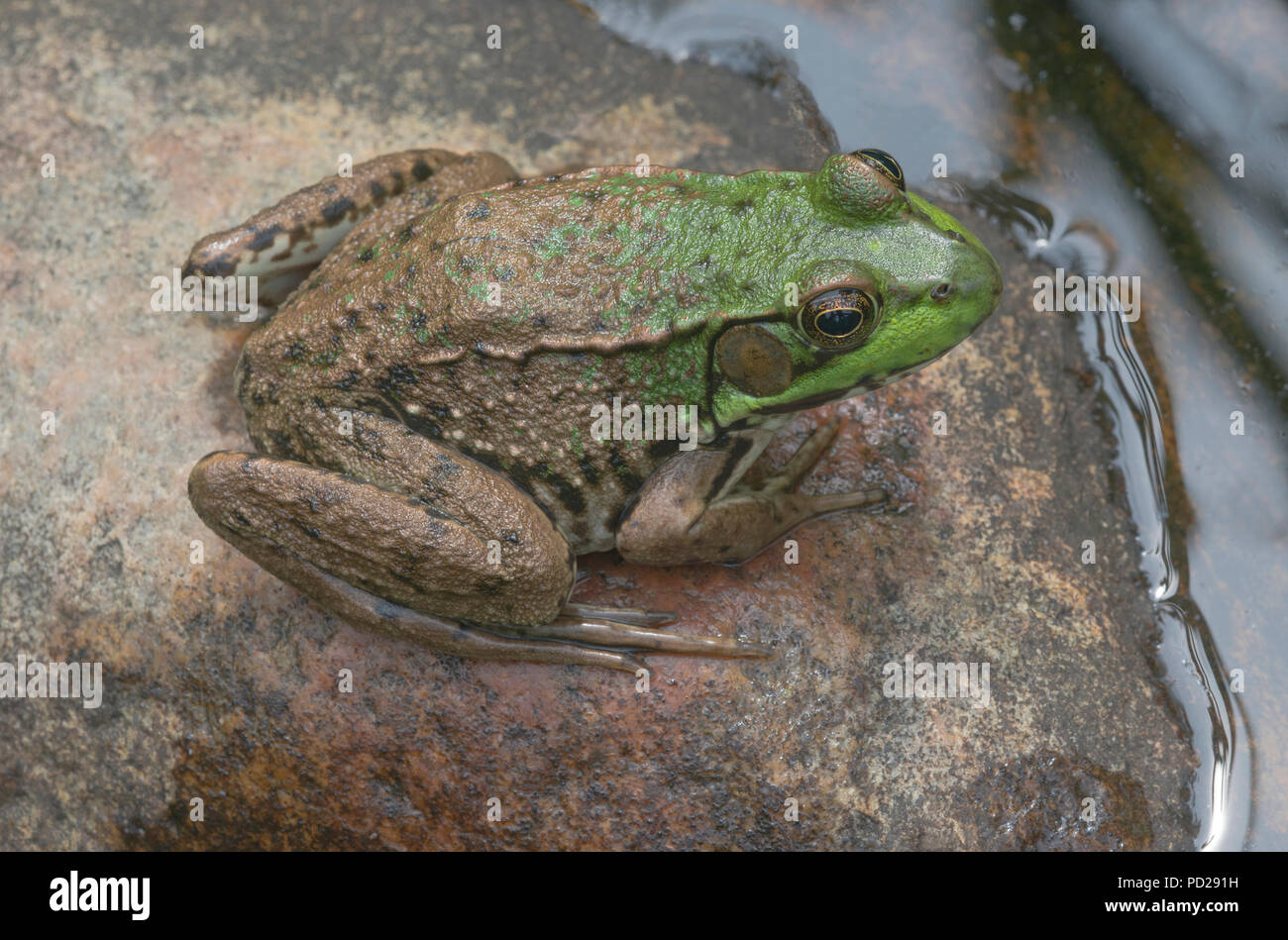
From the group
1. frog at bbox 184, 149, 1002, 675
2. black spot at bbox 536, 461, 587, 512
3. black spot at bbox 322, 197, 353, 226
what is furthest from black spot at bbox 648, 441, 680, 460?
black spot at bbox 322, 197, 353, 226

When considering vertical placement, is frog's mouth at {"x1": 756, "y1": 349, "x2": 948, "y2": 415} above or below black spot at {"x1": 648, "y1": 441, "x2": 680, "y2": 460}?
above

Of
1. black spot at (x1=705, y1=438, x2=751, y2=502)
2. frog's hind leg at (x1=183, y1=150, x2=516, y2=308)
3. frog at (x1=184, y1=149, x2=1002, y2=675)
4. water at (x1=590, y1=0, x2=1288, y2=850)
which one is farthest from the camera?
water at (x1=590, y1=0, x2=1288, y2=850)

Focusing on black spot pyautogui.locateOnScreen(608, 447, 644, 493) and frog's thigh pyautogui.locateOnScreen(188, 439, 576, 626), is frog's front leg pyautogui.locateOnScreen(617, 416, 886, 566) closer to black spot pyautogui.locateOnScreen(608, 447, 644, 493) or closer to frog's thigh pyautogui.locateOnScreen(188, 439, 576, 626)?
black spot pyautogui.locateOnScreen(608, 447, 644, 493)

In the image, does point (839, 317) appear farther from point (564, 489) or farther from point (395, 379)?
point (395, 379)

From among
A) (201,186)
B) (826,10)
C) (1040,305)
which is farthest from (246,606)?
(826,10)

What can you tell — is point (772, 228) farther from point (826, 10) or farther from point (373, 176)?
point (826, 10)

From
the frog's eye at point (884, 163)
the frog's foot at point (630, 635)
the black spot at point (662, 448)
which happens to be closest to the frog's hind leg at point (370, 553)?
the frog's foot at point (630, 635)

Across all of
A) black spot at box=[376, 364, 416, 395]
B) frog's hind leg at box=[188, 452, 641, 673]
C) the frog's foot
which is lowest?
the frog's foot

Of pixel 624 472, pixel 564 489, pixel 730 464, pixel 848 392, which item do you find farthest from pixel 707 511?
pixel 848 392
